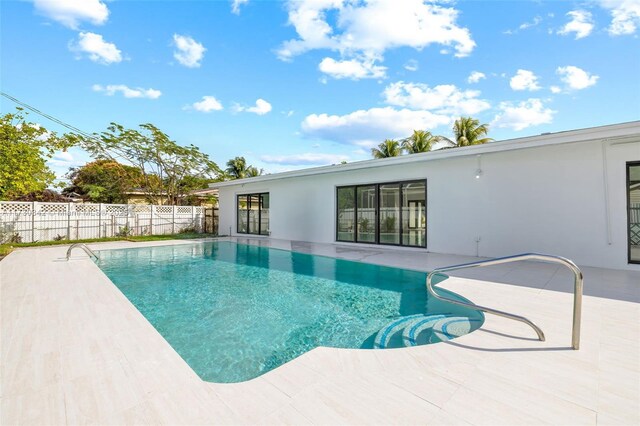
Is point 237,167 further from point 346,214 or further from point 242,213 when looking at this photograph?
point 346,214

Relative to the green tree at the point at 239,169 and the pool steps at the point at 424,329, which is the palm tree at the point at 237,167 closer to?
the green tree at the point at 239,169

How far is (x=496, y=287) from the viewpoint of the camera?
475cm

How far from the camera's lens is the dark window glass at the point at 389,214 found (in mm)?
9555

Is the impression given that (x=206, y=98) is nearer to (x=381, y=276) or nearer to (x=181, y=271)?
(x=181, y=271)

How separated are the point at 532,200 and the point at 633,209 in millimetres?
1819

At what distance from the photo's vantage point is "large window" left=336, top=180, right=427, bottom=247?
9.13 m

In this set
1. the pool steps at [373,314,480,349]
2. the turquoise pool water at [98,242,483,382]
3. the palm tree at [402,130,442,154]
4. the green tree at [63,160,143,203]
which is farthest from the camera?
the palm tree at [402,130,442,154]

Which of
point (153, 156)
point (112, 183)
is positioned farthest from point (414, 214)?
point (112, 183)

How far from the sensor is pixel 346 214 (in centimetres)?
1094

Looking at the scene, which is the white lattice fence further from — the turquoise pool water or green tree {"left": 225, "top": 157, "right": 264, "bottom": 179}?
green tree {"left": 225, "top": 157, "right": 264, "bottom": 179}

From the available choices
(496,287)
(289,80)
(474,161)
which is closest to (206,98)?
(289,80)

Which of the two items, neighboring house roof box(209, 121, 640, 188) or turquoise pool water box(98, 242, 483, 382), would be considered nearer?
turquoise pool water box(98, 242, 483, 382)

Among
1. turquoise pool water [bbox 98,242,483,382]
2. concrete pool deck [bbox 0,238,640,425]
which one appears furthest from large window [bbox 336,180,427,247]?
concrete pool deck [bbox 0,238,640,425]

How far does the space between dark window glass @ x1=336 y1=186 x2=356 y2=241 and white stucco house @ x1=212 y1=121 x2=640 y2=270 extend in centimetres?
4
